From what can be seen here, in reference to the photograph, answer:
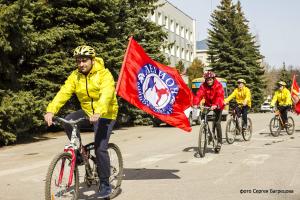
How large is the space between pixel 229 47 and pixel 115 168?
155 feet

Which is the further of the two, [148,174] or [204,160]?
[204,160]

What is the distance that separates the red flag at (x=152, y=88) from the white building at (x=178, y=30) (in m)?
47.7

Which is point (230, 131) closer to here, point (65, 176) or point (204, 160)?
point (204, 160)

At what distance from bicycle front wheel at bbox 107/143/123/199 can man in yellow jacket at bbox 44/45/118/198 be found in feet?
1.81

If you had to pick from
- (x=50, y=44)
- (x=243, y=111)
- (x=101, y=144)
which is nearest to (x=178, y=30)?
(x=50, y=44)

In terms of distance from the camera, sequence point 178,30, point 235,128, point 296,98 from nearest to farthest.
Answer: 1. point 235,128
2. point 296,98
3. point 178,30

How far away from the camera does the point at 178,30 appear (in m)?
65.5

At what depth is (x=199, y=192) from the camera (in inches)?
269

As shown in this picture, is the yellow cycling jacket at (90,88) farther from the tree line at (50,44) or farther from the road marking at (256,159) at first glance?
the tree line at (50,44)

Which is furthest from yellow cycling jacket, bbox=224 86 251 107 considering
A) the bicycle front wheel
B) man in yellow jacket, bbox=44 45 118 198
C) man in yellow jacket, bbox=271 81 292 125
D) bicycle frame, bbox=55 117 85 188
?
bicycle frame, bbox=55 117 85 188

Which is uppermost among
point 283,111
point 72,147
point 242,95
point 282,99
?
point 242,95

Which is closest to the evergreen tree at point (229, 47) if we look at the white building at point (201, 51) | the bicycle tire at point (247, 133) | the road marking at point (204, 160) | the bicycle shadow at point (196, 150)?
the bicycle tire at point (247, 133)

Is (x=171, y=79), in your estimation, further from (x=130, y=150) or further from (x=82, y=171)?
(x=130, y=150)

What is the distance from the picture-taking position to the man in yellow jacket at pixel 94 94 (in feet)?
19.7
